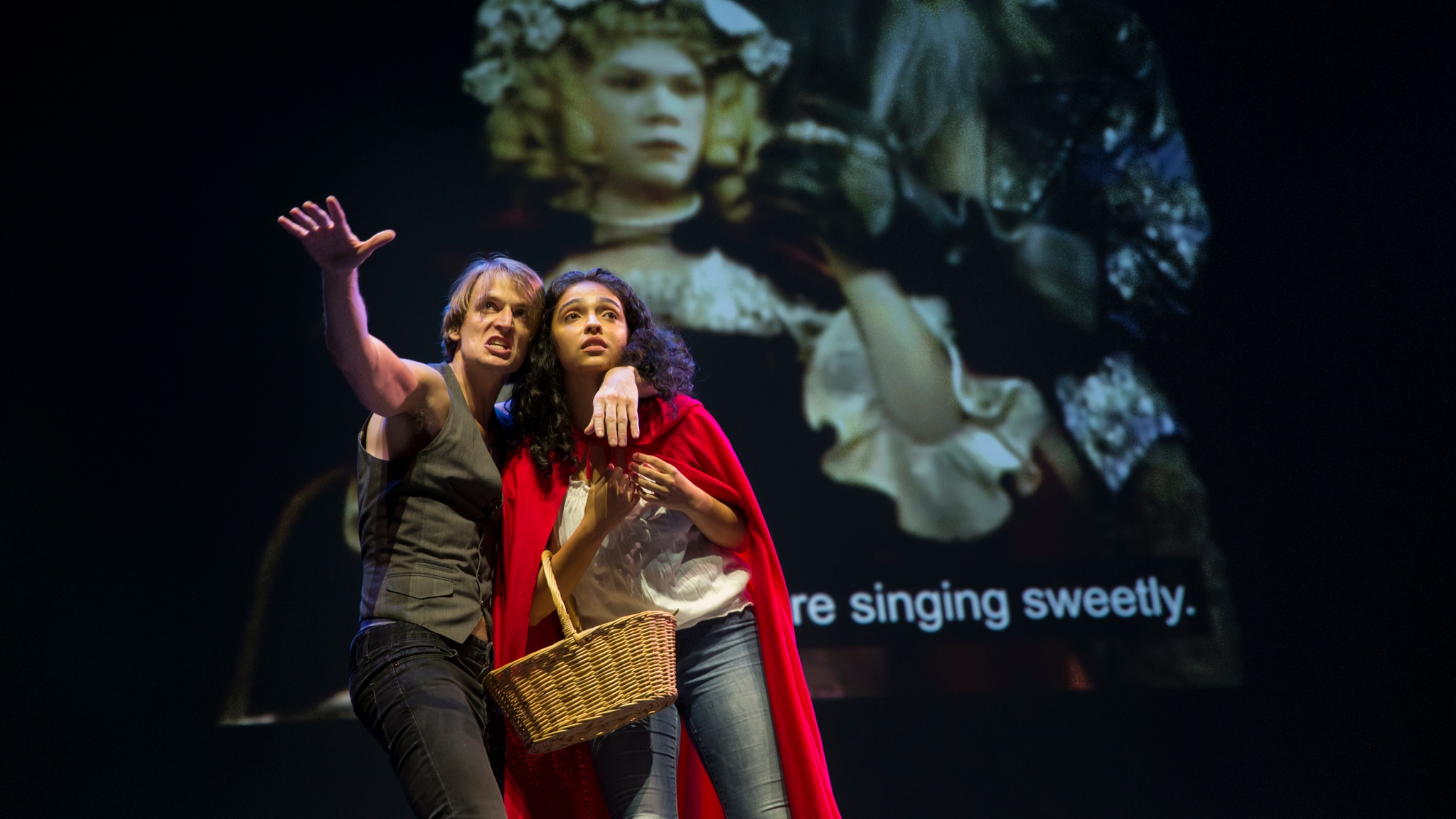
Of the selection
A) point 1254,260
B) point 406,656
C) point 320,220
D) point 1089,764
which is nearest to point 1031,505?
point 1089,764

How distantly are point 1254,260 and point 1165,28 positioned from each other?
93 centimetres

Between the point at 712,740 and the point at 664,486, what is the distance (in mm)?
471

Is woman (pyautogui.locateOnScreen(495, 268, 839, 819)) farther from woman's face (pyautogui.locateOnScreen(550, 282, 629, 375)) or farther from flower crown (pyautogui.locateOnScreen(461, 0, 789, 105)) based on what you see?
flower crown (pyautogui.locateOnScreen(461, 0, 789, 105))

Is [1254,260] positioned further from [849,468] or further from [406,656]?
[406,656]

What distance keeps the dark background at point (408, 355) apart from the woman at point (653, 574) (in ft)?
4.52

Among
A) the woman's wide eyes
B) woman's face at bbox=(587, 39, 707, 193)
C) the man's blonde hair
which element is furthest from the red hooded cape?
the woman's wide eyes

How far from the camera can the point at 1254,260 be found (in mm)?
3512

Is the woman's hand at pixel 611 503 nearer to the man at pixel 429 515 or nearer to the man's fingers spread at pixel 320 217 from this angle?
the man at pixel 429 515

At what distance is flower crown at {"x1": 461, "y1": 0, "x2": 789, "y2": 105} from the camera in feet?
11.2

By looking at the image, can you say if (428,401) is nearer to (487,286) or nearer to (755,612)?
(487,286)

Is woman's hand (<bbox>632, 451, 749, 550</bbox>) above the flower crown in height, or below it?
below

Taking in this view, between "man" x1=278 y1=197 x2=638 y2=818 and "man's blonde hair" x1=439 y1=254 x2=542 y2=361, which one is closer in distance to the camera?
"man" x1=278 y1=197 x2=638 y2=818

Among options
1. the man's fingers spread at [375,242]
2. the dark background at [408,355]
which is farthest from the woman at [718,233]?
the man's fingers spread at [375,242]

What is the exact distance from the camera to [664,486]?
1678mm
